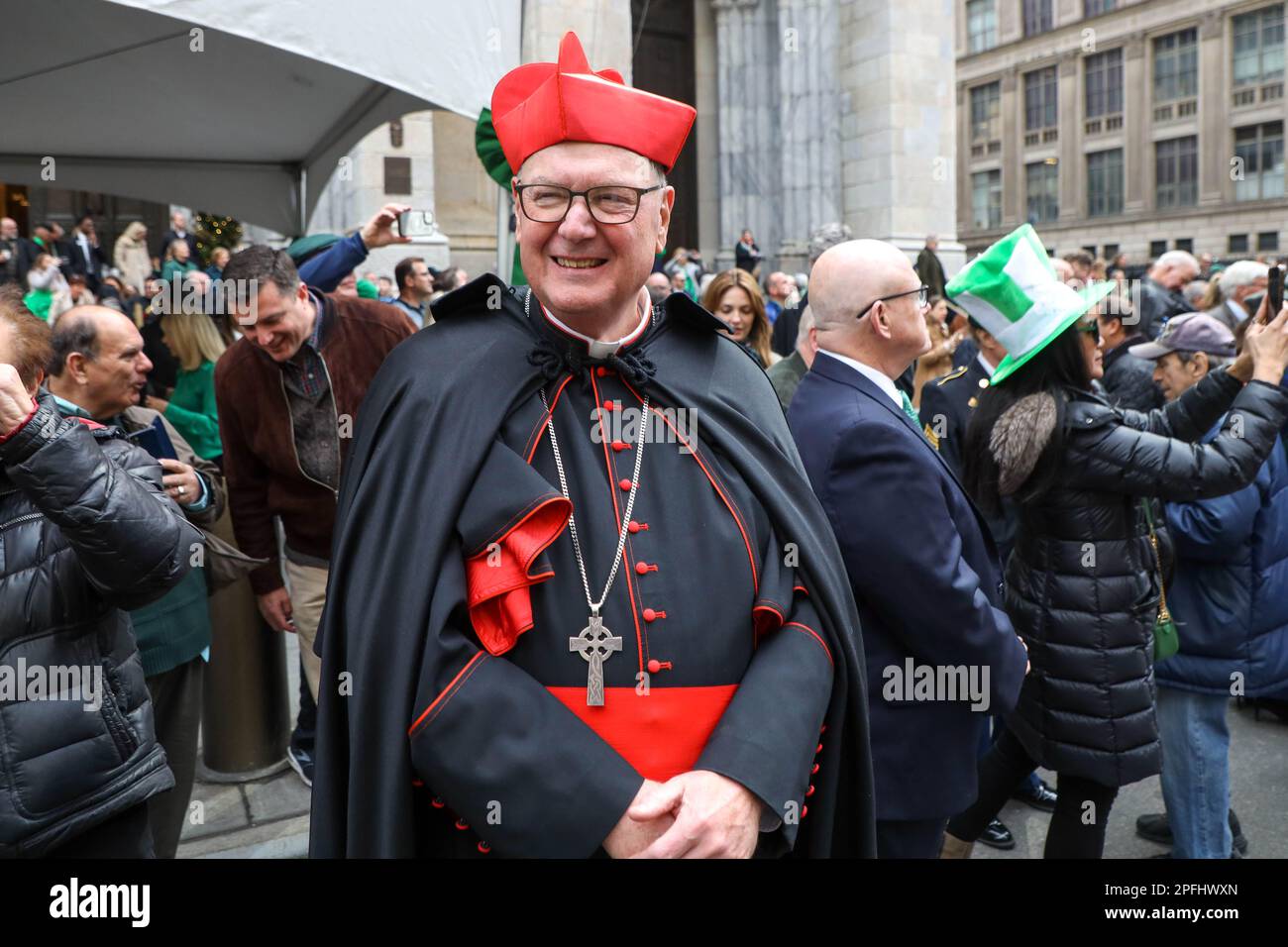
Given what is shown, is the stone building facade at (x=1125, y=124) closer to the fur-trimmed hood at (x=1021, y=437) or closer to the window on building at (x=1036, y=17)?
the window on building at (x=1036, y=17)

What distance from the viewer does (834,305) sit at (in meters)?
2.93

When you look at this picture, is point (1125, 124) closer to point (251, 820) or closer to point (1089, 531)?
point (1089, 531)

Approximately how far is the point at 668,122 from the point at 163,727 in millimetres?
2587

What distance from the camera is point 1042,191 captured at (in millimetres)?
54094

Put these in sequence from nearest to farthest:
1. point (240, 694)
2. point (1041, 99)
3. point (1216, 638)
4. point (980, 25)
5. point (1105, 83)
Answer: point (1216, 638) < point (240, 694) < point (1105, 83) < point (1041, 99) < point (980, 25)

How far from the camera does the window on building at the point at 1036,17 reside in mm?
52031

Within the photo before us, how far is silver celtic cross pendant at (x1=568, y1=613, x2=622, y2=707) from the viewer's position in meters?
1.84

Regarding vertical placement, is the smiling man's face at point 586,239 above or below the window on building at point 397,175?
below

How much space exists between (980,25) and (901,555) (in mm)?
60667

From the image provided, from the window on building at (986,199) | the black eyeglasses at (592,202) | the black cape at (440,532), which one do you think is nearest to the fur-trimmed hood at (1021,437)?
the black cape at (440,532)

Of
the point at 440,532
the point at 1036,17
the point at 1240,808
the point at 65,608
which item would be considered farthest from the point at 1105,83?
the point at 440,532

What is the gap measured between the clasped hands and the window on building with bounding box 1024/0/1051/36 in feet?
191

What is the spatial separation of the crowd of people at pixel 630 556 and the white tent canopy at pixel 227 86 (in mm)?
816

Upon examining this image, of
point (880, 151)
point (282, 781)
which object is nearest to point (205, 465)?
point (282, 781)
